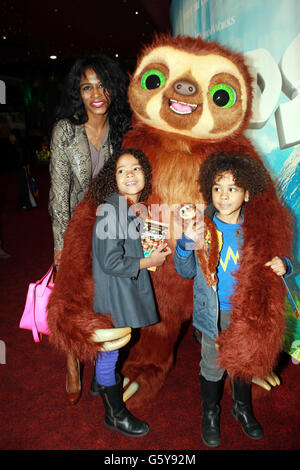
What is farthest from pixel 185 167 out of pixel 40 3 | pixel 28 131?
pixel 28 131

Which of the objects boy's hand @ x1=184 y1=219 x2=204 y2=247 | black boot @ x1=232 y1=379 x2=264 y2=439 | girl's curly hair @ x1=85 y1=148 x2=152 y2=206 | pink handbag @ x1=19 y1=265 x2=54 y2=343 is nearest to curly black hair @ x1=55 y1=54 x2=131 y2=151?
girl's curly hair @ x1=85 y1=148 x2=152 y2=206

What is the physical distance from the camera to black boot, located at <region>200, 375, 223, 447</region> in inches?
57.2

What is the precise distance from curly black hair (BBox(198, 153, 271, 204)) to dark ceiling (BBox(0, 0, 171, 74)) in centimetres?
236

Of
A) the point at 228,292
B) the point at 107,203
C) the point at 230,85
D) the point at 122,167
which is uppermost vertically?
the point at 230,85

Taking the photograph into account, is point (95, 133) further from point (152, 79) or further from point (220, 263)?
point (220, 263)

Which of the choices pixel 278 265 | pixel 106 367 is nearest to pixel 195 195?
pixel 278 265

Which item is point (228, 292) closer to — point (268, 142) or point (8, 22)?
point (268, 142)

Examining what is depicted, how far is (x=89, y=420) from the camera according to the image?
1598mm

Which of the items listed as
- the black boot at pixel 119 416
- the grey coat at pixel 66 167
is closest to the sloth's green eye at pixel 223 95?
the grey coat at pixel 66 167

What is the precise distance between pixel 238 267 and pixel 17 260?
273 centimetres

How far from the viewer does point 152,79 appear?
4.64 feet

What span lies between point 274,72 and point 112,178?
101cm

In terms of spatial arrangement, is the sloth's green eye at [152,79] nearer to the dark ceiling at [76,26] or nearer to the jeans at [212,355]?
the jeans at [212,355]

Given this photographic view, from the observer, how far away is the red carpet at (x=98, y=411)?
4.82 ft
